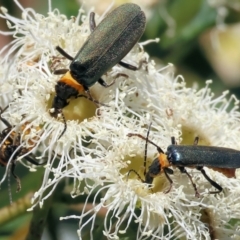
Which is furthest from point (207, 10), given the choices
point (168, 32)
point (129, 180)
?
point (129, 180)

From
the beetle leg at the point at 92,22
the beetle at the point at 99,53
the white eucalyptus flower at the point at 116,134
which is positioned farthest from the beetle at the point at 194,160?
the beetle leg at the point at 92,22

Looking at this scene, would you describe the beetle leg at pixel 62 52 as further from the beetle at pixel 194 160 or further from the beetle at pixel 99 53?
the beetle at pixel 194 160

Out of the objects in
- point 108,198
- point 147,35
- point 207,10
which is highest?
point 207,10

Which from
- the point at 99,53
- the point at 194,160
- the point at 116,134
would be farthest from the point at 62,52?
the point at 194,160

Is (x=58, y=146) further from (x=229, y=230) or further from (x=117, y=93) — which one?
(x=229, y=230)

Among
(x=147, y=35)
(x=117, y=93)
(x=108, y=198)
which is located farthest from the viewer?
(x=147, y=35)
